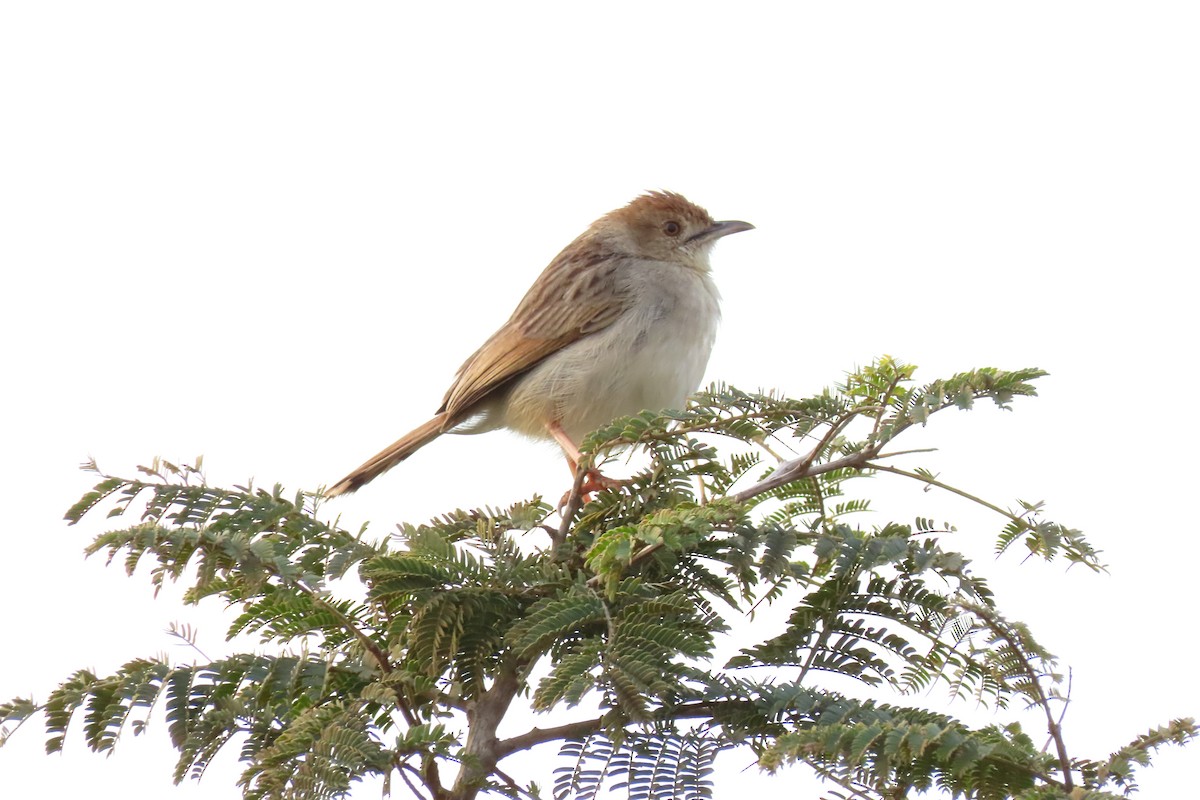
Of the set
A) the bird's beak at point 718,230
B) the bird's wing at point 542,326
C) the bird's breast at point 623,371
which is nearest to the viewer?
the bird's breast at point 623,371

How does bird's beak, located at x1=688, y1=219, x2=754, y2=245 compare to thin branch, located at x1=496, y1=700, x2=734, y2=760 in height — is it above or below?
above

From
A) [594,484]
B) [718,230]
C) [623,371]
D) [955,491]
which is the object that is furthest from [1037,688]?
[718,230]

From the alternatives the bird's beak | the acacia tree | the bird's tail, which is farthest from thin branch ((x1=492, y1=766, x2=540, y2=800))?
the bird's beak

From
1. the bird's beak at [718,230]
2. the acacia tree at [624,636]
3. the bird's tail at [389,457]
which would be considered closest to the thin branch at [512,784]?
the acacia tree at [624,636]

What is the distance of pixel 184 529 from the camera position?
2.92m

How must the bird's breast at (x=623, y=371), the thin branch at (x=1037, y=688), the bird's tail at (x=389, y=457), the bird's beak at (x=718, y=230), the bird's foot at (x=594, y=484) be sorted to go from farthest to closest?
1. the bird's beak at (x=718, y=230)
2. the bird's breast at (x=623, y=371)
3. the bird's tail at (x=389, y=457)
4. the bird's foot at (x=594, y=484)
5. the thin branch at (x=1037, y=688)

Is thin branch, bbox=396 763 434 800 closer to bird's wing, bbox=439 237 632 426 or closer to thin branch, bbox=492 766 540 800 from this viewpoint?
thin branch, bbox=492 766 540 800

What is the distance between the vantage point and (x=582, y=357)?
6168mm

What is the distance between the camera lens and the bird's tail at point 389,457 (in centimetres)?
584

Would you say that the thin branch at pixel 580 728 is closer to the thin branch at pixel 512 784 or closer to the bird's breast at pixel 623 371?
the thin branch at pixel 512 784

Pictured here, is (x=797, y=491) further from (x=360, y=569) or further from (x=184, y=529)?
(x=184, y=529)

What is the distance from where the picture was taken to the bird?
20.0 feet

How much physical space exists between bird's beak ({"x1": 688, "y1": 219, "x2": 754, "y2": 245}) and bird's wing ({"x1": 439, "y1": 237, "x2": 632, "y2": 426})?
2.17ft

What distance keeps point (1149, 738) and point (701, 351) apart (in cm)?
381
